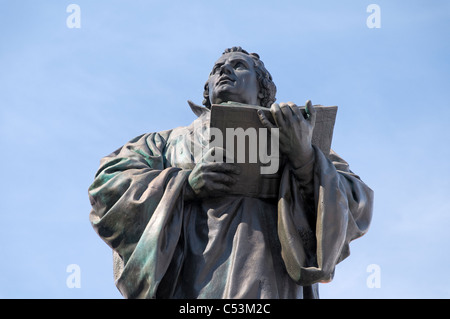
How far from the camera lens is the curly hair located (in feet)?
43.4

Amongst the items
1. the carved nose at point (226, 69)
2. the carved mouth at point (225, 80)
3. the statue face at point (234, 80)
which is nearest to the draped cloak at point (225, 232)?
the statue face at point (234, 80)

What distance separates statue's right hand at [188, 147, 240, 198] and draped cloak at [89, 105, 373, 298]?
0.15m

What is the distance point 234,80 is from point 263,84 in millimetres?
501

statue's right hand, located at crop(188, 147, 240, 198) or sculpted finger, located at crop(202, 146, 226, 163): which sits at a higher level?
sculpted finger, located at crop(202, 146, 226, 163)

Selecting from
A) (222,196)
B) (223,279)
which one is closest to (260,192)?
(222,196)

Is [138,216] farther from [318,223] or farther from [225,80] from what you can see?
[225,80]

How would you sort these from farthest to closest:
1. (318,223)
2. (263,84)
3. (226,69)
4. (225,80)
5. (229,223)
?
(263,84)
(226,69)
(225,80)
(229,223)
(318,223)

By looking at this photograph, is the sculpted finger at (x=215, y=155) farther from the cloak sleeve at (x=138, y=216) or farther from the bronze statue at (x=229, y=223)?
the cloak sleeve at (x=138, y=216)

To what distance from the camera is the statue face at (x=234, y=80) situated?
12.8 metres

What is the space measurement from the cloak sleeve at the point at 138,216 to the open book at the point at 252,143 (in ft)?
2.12

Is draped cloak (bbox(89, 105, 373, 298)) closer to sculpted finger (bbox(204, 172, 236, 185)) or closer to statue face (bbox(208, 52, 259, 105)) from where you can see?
sculpted finger (bbox(204, 172, 236, 185))

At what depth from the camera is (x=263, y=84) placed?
13227mm

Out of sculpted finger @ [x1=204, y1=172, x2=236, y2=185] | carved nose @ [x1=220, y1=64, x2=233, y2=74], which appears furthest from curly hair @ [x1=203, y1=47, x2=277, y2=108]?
sculpted finger @ [x1=204, y1=172, x2=236, y2=185]

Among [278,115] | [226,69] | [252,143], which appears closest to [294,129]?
[278,115]
